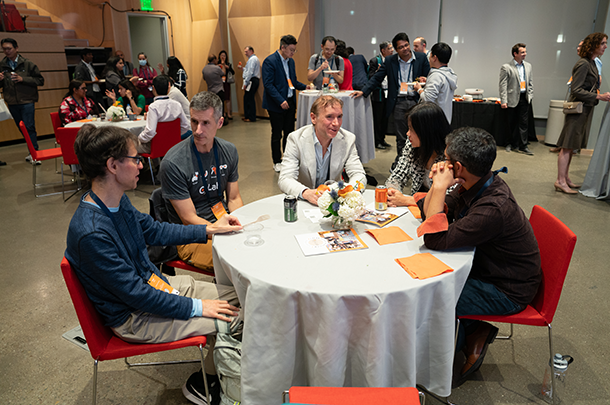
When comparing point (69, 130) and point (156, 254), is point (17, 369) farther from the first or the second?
point (69, 130)

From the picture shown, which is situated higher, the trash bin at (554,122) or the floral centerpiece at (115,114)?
the floral centerpiece at (115,114)

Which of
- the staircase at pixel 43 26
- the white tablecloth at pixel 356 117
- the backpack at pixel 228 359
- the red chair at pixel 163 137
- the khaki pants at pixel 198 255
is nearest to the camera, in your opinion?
the backpack at pixel 228 359

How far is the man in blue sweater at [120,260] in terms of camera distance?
1556mm

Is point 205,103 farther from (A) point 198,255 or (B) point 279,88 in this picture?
(B) point 279,88

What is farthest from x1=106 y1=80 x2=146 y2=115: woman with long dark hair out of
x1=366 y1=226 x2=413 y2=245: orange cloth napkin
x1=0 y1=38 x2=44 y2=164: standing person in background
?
x1=366 y1=226 x2=413 y2=245: orange cloth napkin

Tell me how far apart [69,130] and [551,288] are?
4.87 metres

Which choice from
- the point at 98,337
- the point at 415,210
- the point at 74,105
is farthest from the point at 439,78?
the point at 74,105

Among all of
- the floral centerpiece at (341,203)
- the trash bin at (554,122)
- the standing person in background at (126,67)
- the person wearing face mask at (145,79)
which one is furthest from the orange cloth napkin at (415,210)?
the standing person in background at (126,67)

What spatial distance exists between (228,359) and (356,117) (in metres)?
4.23

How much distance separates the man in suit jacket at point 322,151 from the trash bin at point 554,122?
19.2ft

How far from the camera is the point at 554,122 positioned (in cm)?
719

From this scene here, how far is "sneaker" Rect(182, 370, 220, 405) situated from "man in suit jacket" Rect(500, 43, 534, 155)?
6665mm

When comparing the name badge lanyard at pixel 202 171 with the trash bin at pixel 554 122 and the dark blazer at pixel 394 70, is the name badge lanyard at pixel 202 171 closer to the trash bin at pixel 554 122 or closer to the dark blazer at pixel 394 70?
the dark blazer at pixel 394 70

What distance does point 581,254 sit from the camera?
349 centimetres
